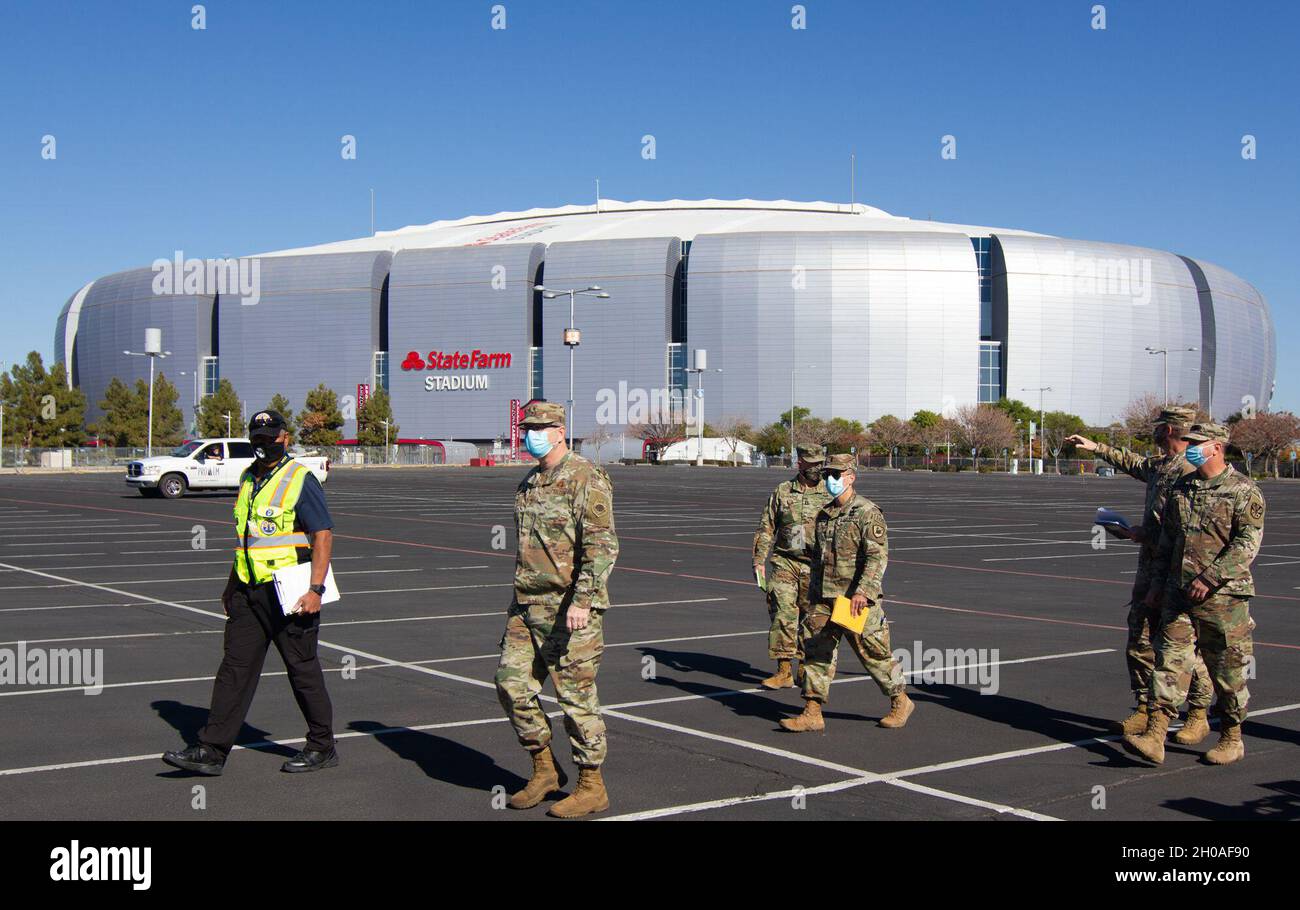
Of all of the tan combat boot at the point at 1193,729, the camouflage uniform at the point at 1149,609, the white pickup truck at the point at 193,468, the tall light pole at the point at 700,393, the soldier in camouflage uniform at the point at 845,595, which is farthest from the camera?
the tall light pole at the point at 700,393

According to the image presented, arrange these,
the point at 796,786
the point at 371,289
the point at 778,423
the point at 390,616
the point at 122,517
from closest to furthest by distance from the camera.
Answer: the point at 796,786, the point at 390,616, the point at 122,517, the point at 778,423, the point at 371,289

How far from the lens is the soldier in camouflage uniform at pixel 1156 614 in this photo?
7402mm

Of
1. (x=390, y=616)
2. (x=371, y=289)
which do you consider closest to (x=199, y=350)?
(x=371, y=289)

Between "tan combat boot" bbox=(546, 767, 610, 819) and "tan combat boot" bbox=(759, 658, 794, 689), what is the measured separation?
3381 mm

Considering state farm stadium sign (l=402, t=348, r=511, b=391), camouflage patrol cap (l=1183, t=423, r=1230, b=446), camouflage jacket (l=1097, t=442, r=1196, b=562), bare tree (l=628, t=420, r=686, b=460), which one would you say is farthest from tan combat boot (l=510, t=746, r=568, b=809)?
state farm stadium sign (l=402, t=348, r=511, b=391)

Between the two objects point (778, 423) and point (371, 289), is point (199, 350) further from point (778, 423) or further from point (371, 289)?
point (778, 423)

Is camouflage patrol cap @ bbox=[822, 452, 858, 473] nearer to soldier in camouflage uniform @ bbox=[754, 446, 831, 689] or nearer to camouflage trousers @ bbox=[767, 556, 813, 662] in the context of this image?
soldier in camouflage uniform @ bbox=[754, 446, 831, 689]

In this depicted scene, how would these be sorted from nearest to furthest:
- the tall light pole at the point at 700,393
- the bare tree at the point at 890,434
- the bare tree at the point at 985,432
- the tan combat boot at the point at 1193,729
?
the tan combat boot at the point at 1193,729
the bare tree at the point at 985,432
the tall light pole at the point at 700,393
the bare tree at the point at 890,434

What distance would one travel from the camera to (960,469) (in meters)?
102

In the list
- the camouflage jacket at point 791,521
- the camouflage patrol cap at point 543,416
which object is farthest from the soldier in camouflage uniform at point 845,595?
the camouflage patrol cap at point 543,416

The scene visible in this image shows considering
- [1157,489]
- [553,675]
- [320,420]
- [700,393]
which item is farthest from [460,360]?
[553,675]

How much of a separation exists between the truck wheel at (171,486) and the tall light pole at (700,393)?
71097mm

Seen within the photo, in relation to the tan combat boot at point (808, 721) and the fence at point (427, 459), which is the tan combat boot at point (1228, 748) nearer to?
the tan combat boot at point (808, 721)
